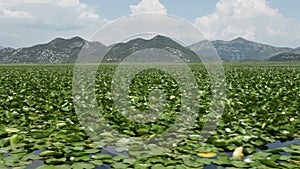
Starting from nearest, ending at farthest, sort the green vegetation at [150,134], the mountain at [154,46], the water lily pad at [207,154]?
the green vegetation at [150,134], the water lily pad at [207,154], the mountain at [154,46]

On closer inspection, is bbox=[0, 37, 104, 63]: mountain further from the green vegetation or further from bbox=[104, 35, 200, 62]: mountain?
the green vegetation

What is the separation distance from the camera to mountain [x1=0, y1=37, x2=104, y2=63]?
156m

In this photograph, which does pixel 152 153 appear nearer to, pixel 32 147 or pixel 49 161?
pixel 49 161

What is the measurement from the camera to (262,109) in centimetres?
620

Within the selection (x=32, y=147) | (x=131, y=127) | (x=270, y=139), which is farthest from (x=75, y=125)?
(x=270, y=139)

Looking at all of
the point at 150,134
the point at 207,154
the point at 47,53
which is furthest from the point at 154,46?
the point at 47,53

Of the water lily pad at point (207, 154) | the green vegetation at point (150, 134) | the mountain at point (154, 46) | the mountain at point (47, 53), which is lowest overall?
the water lily pad at point (207, 154)

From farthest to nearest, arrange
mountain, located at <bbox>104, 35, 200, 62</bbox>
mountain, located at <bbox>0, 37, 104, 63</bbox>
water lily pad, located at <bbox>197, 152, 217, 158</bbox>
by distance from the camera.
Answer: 1. mountain, located at <bbox>0, 37, 104, 63</bbox>
2. mountain, located at <bbox>104, 35, 200, 62</bbox>
3. water lily pad, located at <bbox>197, 152, 217, 158</bbox>

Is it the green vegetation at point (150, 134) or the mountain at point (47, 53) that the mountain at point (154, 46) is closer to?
the green vegetation at point (150, 134)

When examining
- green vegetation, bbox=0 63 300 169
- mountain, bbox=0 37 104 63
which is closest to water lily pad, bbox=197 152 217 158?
green vegetation, bbox=0 63 300 169

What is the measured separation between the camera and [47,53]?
543 feet

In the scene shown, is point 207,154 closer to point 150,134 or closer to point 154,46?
point 150,134

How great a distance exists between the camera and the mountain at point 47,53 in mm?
155500

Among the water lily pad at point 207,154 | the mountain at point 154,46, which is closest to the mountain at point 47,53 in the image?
the mountain at point 154,46
